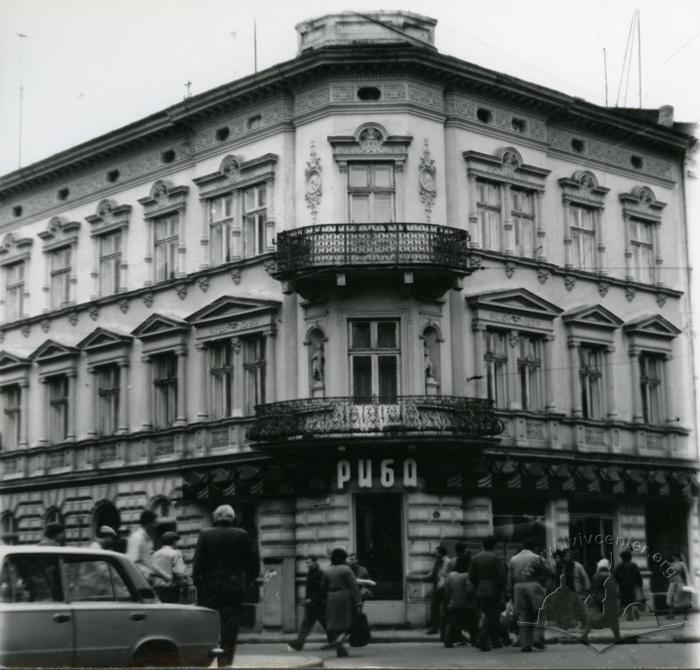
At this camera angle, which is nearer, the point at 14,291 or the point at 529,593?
the point at 529,593

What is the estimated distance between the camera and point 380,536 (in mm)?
28594

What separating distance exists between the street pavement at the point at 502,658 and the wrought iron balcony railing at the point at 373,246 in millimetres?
9490

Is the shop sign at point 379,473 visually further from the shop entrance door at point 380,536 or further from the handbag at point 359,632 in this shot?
the handbag at point 359,632

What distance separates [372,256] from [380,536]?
19.3 ft

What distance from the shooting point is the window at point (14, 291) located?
Result: 38312mm

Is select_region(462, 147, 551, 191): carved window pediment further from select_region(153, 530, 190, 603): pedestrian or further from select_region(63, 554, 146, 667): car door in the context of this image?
select_region(63, 554, 146, 667): car door

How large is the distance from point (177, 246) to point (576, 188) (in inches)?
386

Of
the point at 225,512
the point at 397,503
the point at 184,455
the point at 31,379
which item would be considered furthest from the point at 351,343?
the point at 225,512

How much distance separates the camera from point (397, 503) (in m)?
28.7

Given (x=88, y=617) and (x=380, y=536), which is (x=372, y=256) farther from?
(x=88, y=617)

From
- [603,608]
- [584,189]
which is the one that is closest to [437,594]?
[603,608]

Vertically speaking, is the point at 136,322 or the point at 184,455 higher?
the point at 136,322

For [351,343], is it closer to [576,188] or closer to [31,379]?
[576,188]

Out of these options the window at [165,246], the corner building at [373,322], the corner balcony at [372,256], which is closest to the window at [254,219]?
the corner building at [373,322]
